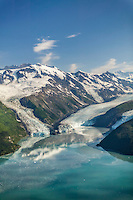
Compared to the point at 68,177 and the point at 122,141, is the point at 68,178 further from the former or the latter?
the point at 122,141

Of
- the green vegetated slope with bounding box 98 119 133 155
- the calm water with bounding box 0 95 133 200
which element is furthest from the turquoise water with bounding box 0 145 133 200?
the green vegetated slope with bounding box 98 119 133 155

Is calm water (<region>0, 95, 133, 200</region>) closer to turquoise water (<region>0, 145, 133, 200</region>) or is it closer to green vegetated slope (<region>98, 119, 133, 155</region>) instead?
turquoise water (<region>0, 145, 133, 200</region>)

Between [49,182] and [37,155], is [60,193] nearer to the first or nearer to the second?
[49,182]

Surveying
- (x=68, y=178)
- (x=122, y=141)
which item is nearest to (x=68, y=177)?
(x=68, y=178)

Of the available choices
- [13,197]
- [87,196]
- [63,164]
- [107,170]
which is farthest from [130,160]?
[13,197]

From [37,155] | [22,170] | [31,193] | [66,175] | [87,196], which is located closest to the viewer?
[87,196]
